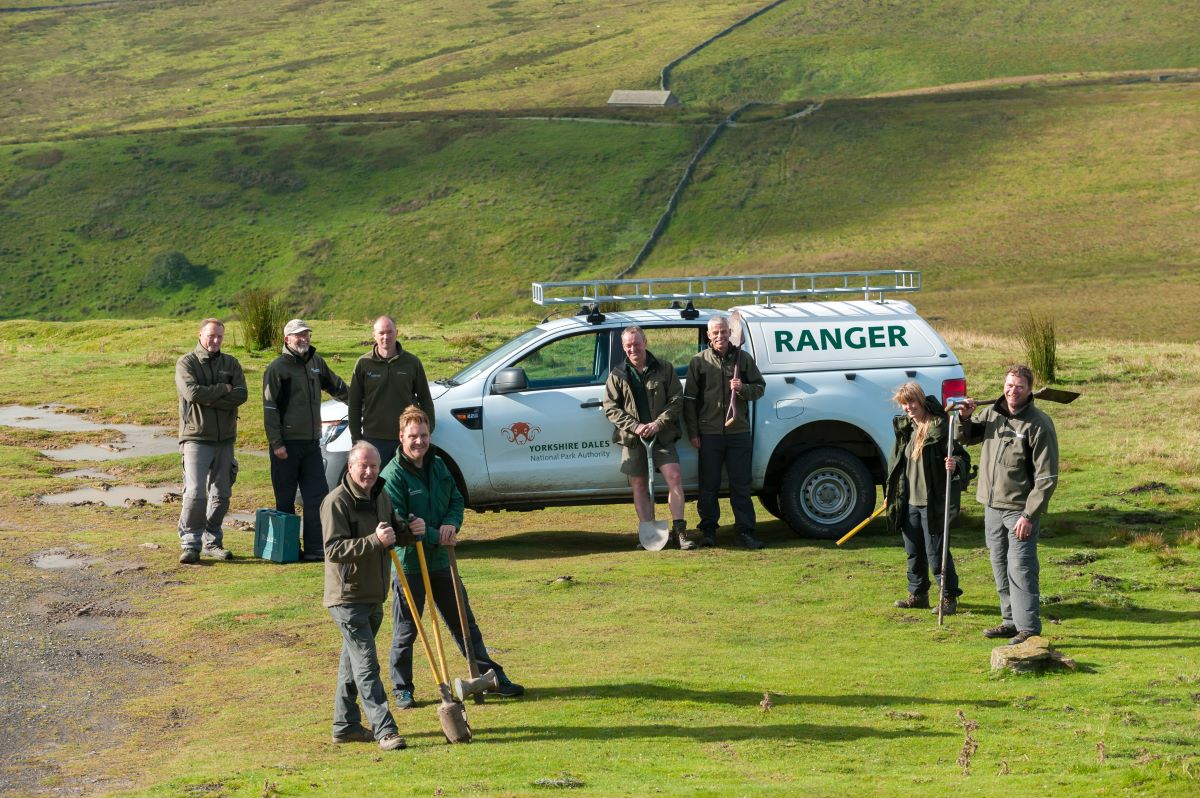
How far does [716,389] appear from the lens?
12797 millimetres

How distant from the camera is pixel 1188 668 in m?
8.91

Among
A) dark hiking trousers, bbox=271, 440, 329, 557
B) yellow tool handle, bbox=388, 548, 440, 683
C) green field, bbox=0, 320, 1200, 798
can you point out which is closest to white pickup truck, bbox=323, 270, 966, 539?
dark hiking trousers, bbox=271, 440, 329, 557

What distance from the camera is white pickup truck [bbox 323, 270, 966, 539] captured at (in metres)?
13.0

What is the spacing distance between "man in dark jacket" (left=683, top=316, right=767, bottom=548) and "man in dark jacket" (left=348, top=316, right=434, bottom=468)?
97.5 inches

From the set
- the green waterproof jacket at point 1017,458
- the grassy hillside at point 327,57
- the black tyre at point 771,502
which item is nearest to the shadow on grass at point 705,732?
the green waterproof jacket at point 1017,458

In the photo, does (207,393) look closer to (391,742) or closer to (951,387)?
(391,742)

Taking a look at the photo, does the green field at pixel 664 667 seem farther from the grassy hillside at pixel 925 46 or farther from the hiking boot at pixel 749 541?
the grassy hillside at pixel 925 46

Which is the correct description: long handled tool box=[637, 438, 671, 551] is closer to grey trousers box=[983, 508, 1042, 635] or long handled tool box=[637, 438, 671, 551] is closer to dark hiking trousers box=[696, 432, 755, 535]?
dark hiking trousers box=[696, 432, 755, 535]

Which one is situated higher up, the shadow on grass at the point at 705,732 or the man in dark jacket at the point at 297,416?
the man in dark jacket at the point at 297,416

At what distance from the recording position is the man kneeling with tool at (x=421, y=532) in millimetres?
7957

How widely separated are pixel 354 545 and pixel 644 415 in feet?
17.6

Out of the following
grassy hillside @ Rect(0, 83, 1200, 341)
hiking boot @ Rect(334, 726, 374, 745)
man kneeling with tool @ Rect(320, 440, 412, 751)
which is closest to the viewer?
man kneeling with tool @ Rect(320, 440, 412, 751)

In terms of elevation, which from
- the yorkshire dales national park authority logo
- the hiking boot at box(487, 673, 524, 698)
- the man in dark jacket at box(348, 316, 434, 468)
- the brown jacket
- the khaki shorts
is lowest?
the hiking boot at box(487, 673, 524, 698)

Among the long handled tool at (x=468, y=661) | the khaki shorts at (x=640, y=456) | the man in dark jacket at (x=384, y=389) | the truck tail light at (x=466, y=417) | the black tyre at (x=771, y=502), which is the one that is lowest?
the long handled tool at (x=468, y=661)
